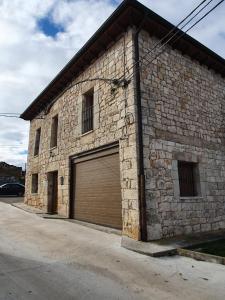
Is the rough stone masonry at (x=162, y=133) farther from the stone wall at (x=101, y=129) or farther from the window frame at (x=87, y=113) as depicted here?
the window frame at (x=87, y=113)

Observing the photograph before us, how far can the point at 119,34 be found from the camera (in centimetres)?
814

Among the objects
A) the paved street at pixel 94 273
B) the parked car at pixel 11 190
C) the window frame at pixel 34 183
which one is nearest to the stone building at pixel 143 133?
the paved street at pixel 94 273

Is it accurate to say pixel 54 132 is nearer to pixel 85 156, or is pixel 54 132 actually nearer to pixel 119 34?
pixel 85 156

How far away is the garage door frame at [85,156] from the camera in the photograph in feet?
25.9

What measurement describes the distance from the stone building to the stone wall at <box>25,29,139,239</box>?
0.03 metres

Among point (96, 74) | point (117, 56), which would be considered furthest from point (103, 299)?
point (96, 74)

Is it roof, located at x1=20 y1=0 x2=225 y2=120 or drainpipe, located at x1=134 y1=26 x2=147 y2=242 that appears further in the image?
roof, located at x1=20 y1=0 x2=225 y2=120

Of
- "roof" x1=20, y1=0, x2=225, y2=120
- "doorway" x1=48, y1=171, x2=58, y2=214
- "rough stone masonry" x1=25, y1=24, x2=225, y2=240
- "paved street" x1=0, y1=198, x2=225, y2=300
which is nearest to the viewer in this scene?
"paved street" x1=0, y1=198, x2=225, y2=300

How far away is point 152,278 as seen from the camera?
4039mm

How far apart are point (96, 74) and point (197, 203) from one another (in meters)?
5.59

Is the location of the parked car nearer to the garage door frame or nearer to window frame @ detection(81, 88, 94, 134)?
the garage door frame

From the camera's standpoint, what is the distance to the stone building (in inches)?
269

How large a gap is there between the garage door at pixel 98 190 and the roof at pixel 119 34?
3802 millimetres

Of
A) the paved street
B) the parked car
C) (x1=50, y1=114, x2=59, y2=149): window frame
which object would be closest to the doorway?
(x1=50, y1=114, x2=59, y2=149): window frame
